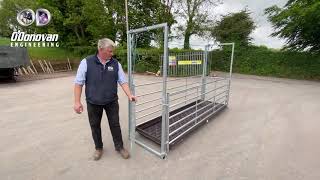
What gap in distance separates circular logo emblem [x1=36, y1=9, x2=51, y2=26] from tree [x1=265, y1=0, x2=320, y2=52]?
17.3m

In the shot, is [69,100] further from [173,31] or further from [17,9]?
[17,9]

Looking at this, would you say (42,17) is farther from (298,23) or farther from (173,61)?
(298,23)

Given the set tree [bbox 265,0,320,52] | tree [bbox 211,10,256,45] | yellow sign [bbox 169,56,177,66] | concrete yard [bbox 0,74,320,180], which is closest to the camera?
concrete yard [bbox 0,74,320,180]

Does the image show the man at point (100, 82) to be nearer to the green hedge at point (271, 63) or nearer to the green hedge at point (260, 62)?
the green hedge at point (260, 62)

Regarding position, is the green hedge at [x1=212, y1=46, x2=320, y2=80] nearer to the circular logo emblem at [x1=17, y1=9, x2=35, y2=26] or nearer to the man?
the man

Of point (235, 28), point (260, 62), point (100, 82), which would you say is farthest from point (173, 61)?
point (100, 82)

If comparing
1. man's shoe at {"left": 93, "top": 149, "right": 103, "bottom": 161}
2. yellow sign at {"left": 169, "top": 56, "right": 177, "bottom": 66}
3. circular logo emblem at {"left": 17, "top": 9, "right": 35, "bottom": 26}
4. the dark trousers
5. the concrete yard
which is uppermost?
circular logo emblem at {"left": 17, "top": 9, "right": 35, "bottom": 26}

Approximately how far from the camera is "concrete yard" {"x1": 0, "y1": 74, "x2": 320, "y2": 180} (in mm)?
3307

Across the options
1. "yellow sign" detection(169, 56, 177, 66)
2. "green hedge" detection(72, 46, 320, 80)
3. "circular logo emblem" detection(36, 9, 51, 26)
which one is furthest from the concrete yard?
"circular logo emblem" detection(36, 9, 51, 26)

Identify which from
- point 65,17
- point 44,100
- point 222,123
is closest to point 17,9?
point 65,17

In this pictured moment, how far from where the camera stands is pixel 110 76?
11.3ft

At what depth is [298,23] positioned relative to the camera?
569 inches

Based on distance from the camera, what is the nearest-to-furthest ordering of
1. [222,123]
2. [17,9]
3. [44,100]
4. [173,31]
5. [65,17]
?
[222,123], [44,100], [173,31], [65,17], [17,9]

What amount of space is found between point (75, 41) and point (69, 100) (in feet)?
54.5
